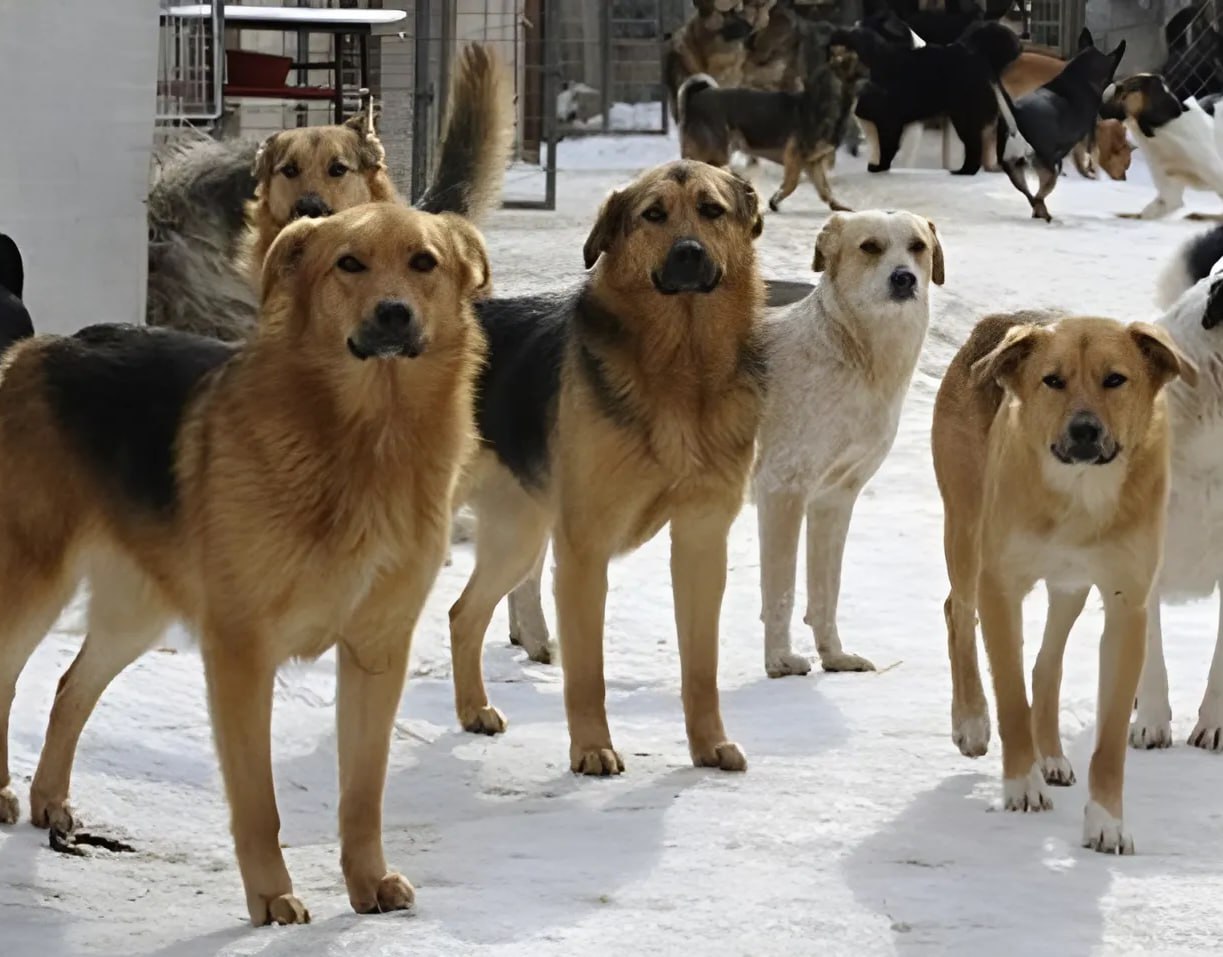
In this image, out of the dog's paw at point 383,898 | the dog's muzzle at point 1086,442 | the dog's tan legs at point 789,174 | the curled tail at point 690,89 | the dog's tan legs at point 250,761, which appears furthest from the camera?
the curled tail at point 690,89

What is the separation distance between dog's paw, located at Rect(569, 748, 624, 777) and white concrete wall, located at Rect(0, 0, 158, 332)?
3146 millimetres

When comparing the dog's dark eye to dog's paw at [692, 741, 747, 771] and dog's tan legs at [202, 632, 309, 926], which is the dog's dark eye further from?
dog's paw at [692, 741, 747, 771]

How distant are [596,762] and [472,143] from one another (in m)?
2.78

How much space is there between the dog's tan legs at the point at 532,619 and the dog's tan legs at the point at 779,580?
716mm

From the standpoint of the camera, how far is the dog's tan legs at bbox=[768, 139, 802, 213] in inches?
671

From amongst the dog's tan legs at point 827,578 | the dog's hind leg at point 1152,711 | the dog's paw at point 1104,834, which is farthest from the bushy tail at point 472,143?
the dog's paw at point 1104,834

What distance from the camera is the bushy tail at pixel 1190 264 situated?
7281mm

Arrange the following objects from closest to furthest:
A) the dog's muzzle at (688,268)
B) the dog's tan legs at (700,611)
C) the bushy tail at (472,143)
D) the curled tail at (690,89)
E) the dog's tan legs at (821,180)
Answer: the dog's muzzle at (688,268), the dog's tan legs at (700,611), the bushy tail at (472,143), the dog's tan legs at (821,180), the curled tail at (690,89)

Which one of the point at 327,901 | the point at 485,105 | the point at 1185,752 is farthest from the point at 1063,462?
the point at 485,105

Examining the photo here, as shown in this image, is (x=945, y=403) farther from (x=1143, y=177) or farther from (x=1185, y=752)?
(x=1143, y=177)

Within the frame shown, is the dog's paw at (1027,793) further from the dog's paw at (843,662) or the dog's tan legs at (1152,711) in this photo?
the dog's paw at (843,662)

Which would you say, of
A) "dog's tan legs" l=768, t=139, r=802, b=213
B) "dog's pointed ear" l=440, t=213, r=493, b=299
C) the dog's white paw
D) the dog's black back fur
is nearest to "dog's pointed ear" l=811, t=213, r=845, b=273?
the dog's white paw

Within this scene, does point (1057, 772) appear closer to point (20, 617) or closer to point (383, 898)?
point (383, 898)

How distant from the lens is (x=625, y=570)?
807 cm
